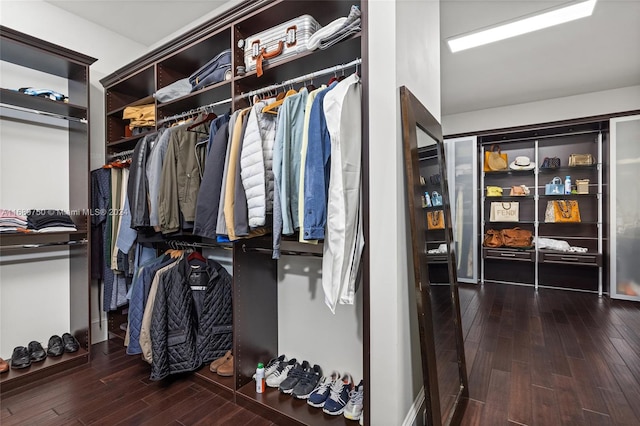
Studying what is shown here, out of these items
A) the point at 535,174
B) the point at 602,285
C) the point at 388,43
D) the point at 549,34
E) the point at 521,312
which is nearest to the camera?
the point at 388,43

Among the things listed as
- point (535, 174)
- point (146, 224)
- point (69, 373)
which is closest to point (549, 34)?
point (535, 174)

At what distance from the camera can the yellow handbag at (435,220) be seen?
1652mm

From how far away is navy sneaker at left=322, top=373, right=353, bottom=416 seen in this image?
1662 mm

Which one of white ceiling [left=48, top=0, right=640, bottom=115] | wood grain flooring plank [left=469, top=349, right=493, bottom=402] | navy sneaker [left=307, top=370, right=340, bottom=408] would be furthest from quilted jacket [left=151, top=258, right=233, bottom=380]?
white ceiling [left=48, top=0, right=640, bottom=115]

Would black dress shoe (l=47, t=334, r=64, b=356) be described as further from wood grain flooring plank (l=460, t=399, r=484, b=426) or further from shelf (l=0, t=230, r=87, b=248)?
wood grain flooring plank (l=460, t=399, r=484, b=426)

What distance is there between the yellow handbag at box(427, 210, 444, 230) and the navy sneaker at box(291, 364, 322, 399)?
1160mm

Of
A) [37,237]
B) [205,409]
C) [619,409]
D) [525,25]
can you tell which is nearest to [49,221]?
[37,237]

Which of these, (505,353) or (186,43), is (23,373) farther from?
(505,353)

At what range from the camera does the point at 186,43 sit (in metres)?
2.19

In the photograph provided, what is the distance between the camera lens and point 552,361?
7.80 feet

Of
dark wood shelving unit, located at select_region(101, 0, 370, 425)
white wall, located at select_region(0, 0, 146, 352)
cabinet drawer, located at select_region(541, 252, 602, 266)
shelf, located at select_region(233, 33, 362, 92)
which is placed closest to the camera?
shelf, located at select_region(233, 33, 362, 92)

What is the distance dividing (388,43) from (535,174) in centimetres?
441

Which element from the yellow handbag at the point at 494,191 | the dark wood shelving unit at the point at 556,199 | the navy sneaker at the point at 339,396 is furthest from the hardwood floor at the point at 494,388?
the yellow handbag at the point at 494,191

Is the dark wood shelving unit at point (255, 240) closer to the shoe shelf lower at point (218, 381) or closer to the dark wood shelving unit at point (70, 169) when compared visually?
the shoe shelf lower at point (218, 381)
